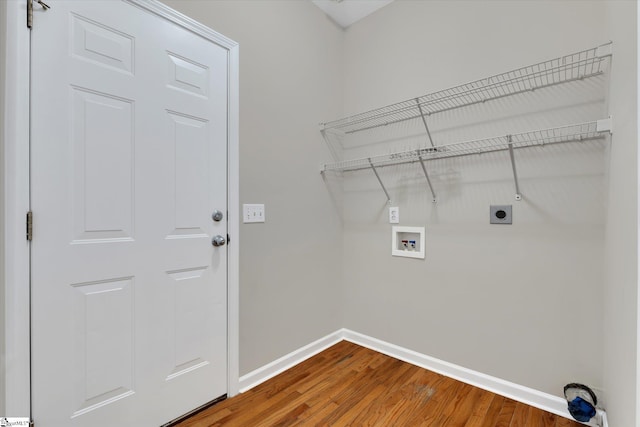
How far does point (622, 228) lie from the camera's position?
1.04 meters

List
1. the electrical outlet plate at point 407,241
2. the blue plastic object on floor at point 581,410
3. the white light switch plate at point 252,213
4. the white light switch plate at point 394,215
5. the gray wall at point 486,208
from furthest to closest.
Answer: the white light switch plate at point 394,215, the electrical outlet plate at point 407,241, the white light switch plate at point 252,213, the gray wall at point 486,208, the blue plastic object on floor at point 581,410

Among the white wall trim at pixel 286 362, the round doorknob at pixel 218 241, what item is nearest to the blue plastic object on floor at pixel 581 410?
the white wall trim at pixel 286 362

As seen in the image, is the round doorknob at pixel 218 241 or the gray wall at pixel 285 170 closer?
the round doorknob at pixel 218 241

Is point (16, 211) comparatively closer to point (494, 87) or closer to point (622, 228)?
point (622, 228)

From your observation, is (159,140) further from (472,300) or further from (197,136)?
(472,300)

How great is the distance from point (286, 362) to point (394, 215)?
130 cm

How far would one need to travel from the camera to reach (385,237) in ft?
7.39

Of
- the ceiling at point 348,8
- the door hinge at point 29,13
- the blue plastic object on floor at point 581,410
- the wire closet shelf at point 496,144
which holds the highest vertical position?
the ceiling at point 348,8

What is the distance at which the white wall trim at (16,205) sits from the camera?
3.49 ft

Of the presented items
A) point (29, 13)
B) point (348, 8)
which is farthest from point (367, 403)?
point (348, 8)

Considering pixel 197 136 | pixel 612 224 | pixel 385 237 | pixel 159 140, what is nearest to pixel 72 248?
pixel 159 140

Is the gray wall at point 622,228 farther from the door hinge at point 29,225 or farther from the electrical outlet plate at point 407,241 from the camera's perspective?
the door hinge at point 29,225

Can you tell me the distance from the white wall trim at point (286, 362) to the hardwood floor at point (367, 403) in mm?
39

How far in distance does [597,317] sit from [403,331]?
110 cm
